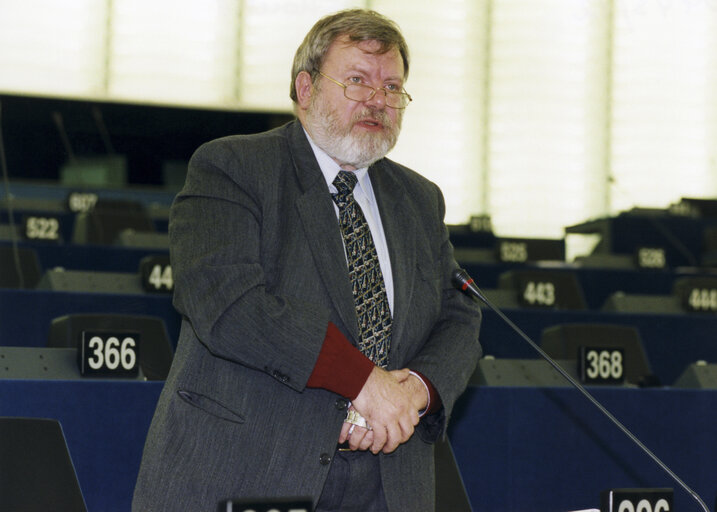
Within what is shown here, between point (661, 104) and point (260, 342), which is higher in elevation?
point (661, 104)

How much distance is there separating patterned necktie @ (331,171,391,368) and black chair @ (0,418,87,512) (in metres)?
0.73

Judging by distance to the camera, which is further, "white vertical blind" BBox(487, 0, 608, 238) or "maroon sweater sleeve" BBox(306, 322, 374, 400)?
"white vertical blind" BBox(487, 0, 608, 238)

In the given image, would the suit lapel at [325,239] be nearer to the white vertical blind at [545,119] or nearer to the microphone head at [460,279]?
the microphone head at [460,279]

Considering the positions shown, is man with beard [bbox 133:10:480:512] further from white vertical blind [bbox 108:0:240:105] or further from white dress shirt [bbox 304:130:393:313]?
white vertical blind [bbox 108:0:240:105]

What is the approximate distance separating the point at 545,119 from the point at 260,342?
322 inches

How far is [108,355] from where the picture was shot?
2.65 m

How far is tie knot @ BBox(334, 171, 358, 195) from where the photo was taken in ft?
5.72

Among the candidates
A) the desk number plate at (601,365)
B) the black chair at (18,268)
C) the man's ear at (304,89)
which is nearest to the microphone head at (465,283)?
A: the man's ear at (304,89)

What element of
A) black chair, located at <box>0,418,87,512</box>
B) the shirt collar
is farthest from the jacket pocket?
black chair, located at <box>0,418,87,512</box>

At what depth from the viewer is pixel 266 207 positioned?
1.62 m

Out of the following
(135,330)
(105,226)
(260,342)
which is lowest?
(135,330)

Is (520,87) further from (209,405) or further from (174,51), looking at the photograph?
(209,405)

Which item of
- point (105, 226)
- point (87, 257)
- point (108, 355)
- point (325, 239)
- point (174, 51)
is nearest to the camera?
point (325, 239)

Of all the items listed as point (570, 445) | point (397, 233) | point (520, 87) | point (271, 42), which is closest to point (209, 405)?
point (397, 233)
